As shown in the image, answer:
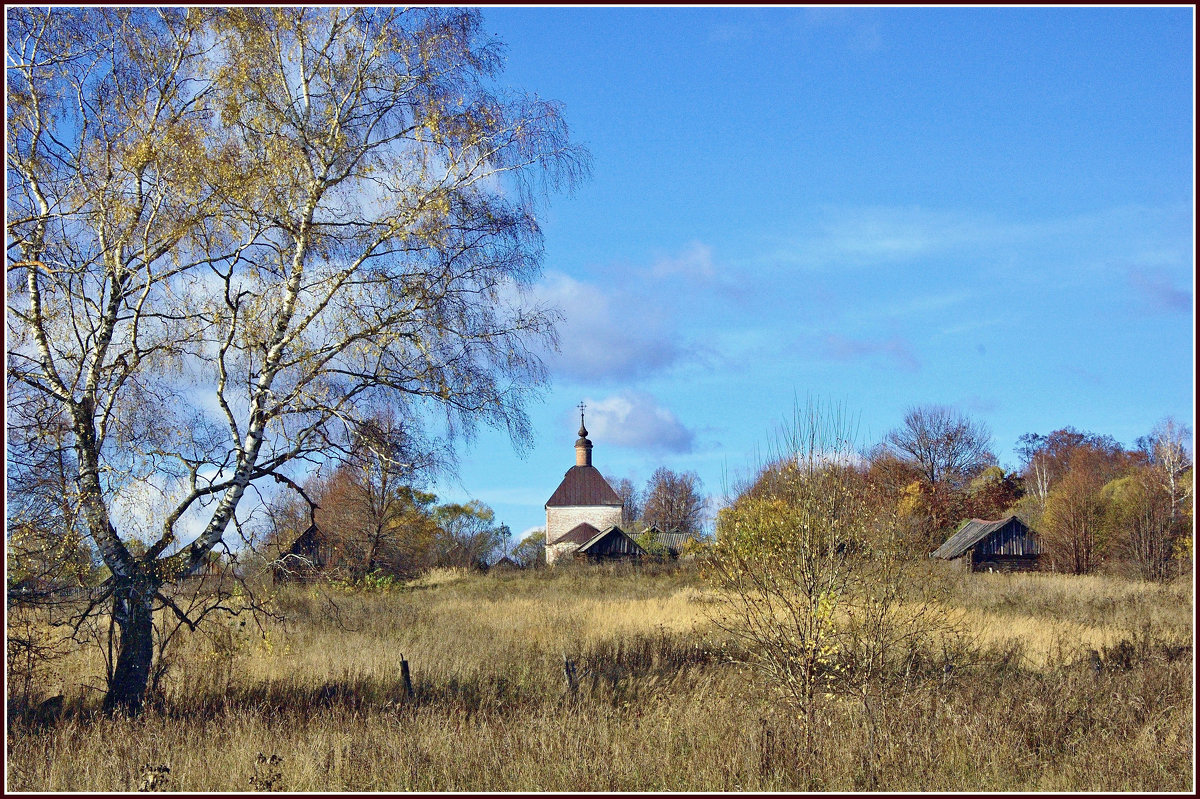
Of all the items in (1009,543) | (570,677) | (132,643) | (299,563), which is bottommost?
(1009,543)

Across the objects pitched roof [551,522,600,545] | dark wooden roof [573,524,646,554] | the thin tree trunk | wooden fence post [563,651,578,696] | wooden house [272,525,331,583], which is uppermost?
wooden house [272,525,331,583]

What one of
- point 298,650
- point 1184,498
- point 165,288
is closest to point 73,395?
point 165,288

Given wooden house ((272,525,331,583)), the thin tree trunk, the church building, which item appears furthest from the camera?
the church building

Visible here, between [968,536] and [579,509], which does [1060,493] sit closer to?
[968,536]

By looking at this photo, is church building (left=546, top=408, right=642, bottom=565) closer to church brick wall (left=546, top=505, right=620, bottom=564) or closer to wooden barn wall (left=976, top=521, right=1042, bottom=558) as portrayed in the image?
church brick wall (left=546, top=505, right=620, bottom=564)

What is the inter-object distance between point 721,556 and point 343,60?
308 inches

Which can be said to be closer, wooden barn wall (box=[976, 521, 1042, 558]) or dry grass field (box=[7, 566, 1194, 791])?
dry grass field (box=[7, 566, 1194, 791])

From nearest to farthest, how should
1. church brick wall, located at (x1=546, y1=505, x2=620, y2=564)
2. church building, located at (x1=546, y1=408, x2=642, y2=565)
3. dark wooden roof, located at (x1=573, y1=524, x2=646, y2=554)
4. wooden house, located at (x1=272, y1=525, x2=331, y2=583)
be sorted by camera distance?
wooden house, located at (x1=272, y1=525, x2=331, y2=583), dark wooden roof, located at (x1=573, y1=524, x2=646, y2=554), church building, located at (x1=546, y1=408, x2=642, y2=565), church brick wall, located at (x1=546, y1=505, x2=620, y2=564)

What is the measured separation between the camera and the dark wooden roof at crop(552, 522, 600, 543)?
70312mm

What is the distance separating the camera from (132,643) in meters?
9.92

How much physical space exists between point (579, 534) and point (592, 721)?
203ft

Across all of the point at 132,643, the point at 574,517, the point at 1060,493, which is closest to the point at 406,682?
the point at 132,643

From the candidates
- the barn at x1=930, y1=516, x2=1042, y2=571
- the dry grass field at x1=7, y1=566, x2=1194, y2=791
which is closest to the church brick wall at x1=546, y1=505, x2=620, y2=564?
the barn at x1=930, y1=516, x2=1042, y2=571

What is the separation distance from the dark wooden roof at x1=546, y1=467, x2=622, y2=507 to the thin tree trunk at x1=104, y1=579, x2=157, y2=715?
64.3 metres
